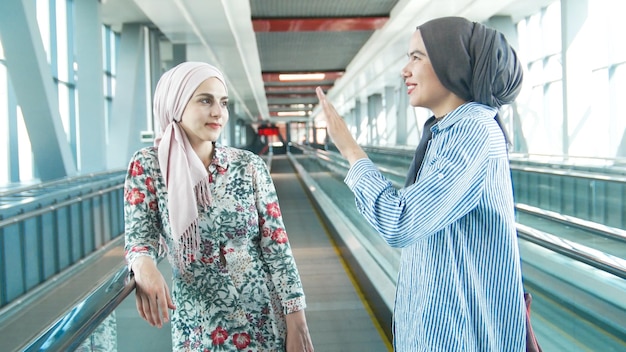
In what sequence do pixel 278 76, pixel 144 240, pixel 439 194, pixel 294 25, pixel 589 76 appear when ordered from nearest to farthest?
pixel 439 194
pixel 144 240
pixel 589 76
pixel 294 25
pixel 278 76

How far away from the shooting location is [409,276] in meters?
1.70

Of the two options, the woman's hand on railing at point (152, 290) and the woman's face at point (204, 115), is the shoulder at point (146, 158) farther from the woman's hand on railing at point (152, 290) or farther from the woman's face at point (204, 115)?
the woman's hand on railing at point (152, 290)

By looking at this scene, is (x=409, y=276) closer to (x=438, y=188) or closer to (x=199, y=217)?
(x=438, y=188)

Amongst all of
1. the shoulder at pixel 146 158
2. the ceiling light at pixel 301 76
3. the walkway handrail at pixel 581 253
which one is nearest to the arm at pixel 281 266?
the shoulder at pixel 146 158

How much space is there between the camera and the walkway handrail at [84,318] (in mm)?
1490

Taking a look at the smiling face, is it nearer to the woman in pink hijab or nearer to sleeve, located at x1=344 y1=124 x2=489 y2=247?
sleeve, located at x1=344 y1=124 x2=489 y2=247

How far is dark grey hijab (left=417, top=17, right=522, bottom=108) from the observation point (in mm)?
1577

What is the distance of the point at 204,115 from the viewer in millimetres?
2119

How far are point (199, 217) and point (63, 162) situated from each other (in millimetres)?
8662

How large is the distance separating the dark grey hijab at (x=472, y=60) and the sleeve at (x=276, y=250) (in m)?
0.79

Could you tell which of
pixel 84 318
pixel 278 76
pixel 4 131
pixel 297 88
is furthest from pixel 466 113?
pixel 297 88

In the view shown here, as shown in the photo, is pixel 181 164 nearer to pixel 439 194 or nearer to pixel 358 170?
pixel 358 170

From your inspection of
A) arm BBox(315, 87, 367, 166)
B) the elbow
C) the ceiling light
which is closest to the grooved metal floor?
arm BBox(315, 87, 367, 166)

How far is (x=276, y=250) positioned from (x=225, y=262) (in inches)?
7.5
